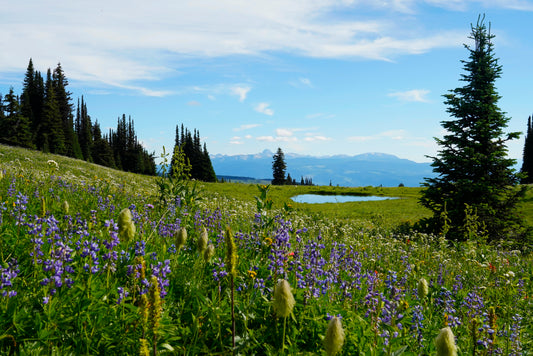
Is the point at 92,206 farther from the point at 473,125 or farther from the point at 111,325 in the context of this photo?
the point at 473,125

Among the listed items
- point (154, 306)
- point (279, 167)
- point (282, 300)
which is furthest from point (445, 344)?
point (279, 167)

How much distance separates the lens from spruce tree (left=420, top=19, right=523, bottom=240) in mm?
17094

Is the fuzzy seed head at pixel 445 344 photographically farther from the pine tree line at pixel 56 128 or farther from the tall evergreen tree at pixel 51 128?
the tall evergreen tree at pixel 51 128

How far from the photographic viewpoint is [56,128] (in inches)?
2458

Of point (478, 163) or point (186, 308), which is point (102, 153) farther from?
point (186, 308)

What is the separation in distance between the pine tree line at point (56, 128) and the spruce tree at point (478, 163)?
42868mm

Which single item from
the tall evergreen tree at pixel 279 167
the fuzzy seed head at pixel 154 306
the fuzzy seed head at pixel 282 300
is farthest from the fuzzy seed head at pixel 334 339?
the tall evergreen tree at pixel 279 167

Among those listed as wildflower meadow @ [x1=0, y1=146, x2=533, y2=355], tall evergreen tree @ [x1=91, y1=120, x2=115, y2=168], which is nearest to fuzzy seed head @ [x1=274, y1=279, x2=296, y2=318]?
wildflower meadow @ [x1=0, y1=146, x2=533, y2=355]

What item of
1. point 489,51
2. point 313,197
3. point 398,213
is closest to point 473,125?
point 489,51

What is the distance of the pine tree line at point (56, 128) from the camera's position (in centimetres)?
5359

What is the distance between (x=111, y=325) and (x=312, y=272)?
8.05 ft

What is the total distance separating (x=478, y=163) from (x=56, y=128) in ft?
227

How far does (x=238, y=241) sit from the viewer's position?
20.2 feet

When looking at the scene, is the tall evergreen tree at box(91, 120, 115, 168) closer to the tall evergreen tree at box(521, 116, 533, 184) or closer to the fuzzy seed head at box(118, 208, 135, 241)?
the fuzzy seed head at box(118, 208, 135, 241)
